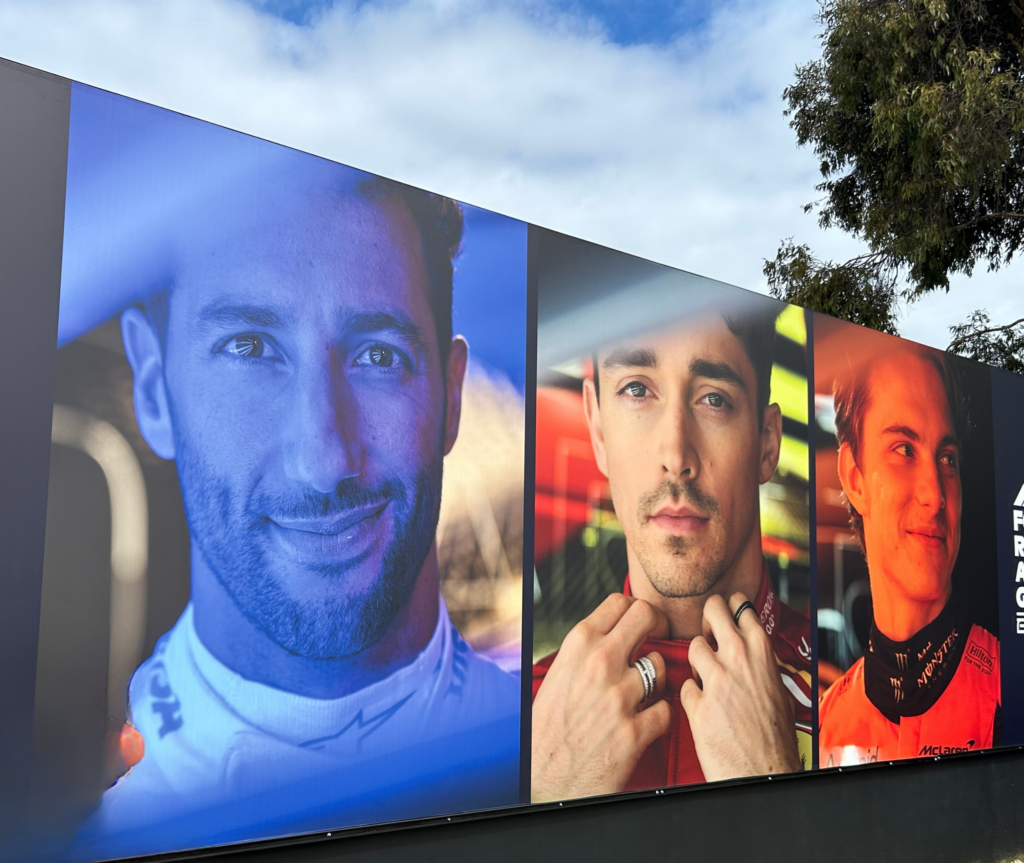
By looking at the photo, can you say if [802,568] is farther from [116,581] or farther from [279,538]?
[116,581]

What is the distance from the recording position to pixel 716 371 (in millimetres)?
5148

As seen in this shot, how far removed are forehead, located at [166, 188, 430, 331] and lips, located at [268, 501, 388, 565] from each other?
748mm

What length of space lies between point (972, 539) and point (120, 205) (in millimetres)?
5714

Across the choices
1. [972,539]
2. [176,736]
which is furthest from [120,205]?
[972,539]

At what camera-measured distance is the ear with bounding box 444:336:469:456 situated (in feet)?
13.3

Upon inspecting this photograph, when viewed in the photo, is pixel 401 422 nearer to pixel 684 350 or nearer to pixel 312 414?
pixel 312 414

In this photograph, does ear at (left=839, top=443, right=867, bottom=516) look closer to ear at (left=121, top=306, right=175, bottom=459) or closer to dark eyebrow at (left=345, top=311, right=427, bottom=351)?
dark eyebrow at (left=345, top=311, right=427, bottom=351)

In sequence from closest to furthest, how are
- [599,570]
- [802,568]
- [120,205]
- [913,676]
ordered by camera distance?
[120,205] → [599,570] → [802,568] → [913,676]

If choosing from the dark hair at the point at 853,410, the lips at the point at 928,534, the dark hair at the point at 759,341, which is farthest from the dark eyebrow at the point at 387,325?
the lips at the point at 928,534

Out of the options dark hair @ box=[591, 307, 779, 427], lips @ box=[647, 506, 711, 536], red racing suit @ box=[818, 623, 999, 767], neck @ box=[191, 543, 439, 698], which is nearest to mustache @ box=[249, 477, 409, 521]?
neck @ box=[191, 543, 439, 698]

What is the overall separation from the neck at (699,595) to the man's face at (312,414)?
1245 mm

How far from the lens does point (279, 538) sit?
3.56m

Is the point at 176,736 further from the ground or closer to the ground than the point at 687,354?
closer to the ground

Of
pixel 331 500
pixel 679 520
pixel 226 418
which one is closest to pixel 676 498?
pixel 679 520
